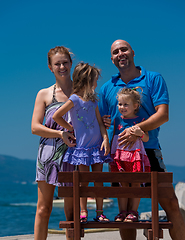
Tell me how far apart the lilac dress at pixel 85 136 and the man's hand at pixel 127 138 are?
0.21 meters

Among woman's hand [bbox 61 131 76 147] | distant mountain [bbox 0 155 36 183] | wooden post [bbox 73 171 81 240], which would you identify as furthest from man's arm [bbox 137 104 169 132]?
distant mountain [bbox 0 155 36 183]

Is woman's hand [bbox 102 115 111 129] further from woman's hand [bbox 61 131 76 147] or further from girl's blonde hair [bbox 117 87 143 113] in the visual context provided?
woman's hand [bbox 61 131 76 147]

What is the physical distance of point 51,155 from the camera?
13.0ft

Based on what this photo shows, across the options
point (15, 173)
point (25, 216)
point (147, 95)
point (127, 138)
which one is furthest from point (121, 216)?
point (15, 173)

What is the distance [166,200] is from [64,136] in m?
1.31

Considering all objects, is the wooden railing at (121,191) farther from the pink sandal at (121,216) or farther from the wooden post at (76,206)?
the pink sandal at (121,216)

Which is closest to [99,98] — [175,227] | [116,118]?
[116,118]

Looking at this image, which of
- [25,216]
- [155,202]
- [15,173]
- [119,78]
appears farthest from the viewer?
[15,173]

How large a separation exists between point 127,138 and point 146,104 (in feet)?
1.55

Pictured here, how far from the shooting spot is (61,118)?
151 inches

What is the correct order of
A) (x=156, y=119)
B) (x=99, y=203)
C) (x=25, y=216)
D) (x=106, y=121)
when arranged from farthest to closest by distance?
(x=25, y=216), (x=106, y=121), (x=156, y=119), (x=99, y=203)

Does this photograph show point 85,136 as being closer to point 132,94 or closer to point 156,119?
point 132,94

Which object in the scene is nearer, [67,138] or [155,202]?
[155,202]

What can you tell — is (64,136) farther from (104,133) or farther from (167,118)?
(167,118)
